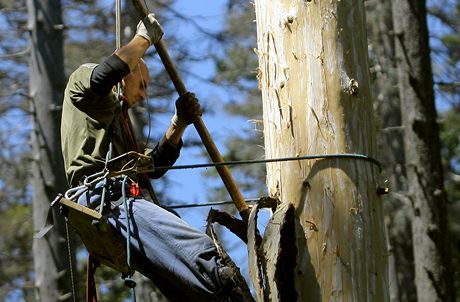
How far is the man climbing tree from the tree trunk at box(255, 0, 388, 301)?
0.42 metres

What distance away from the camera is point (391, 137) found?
18859 millimetres

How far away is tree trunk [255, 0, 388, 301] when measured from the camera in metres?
4.54

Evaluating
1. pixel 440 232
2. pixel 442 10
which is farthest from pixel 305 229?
pixel 442 10

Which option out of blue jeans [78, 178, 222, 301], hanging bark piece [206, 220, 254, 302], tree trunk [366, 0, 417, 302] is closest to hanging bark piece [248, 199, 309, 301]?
hanging bark piece [206, 220, 254, 302]

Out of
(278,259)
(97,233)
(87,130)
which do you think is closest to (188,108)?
(87,130)

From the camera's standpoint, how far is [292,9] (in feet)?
15.6

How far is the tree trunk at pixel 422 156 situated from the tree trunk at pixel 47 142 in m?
3.78

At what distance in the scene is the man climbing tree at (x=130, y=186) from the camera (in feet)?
15.8

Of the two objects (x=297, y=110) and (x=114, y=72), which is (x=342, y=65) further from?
(x=114, y=72)

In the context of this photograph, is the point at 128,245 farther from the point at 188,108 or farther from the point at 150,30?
the point at 188,108

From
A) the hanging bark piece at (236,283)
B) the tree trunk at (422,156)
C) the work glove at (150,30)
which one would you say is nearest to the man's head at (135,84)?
the work glove at (150,30)

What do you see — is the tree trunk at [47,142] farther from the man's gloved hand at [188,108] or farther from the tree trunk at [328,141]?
the tree trunk at [328,141]

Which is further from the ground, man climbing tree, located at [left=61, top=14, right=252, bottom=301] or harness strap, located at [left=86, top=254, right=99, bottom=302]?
man climbing tree, located at [left=61, top=14, right=252, bottom=301]

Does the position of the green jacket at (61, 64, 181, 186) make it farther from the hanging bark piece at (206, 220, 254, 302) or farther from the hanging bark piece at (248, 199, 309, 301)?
the hanging bark piece at (248, 199, 309, 301)
